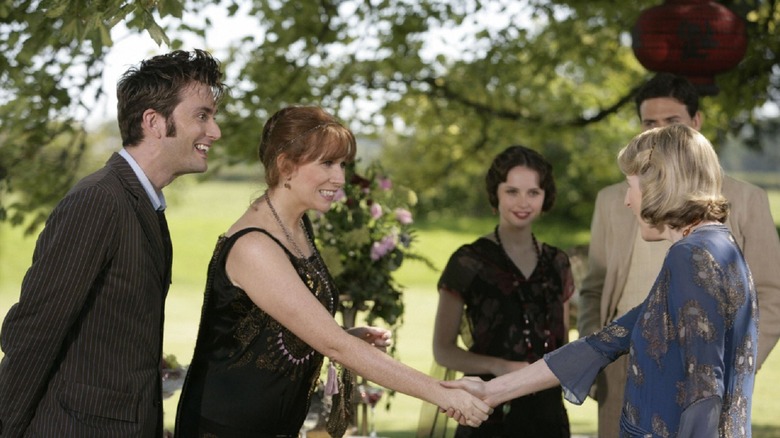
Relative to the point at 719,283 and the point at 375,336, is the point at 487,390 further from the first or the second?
the point at 719,283

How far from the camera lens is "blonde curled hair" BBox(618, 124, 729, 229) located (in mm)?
3139

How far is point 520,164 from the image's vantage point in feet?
15.8

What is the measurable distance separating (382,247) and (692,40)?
2146 millimetres

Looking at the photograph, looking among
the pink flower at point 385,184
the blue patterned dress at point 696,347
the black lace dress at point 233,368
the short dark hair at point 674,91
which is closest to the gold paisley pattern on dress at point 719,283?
the blue patterned dress at point 696,347

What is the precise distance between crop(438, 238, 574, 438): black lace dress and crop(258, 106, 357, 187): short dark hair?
1.18 meters

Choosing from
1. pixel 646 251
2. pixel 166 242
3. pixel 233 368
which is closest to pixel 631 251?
pixel 646 251

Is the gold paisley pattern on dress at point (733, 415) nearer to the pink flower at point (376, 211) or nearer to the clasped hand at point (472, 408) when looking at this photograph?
the clasped hand at point (472, 408)

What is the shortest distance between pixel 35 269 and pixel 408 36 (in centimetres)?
858

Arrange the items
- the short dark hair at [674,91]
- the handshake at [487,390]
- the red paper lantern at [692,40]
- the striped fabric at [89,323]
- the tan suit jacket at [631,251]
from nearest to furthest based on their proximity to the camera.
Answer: the striped fabric at [89,323], the handshake at [487,390], the tan suit jacket at [631,251], the short dark hair at [674,91], the red paper lantern at [692,40]

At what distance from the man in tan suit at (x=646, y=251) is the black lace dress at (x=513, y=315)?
0.17 m

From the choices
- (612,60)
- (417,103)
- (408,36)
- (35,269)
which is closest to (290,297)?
(35,269)

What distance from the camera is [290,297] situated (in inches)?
134

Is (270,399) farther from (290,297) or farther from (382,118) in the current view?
(382,118)

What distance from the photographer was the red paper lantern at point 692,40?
20.7 ft
